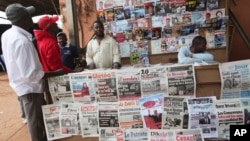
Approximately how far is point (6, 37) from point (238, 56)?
333 centimetres

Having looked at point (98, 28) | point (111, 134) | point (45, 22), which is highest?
point (45, 22)

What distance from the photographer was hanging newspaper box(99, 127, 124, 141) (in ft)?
8.63

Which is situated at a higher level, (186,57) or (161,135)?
(186,57)

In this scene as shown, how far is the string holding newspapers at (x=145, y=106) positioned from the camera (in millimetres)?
2443

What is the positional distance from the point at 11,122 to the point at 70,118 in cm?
251

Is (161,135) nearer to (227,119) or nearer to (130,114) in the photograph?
(130,114)

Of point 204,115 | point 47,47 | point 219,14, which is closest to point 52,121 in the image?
point 47,47

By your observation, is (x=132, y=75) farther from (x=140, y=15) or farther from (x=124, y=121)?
(x=140, y=15)

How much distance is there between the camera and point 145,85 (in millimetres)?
2568

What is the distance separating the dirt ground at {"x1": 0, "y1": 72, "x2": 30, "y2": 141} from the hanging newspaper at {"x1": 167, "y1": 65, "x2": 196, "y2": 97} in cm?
Result: 229

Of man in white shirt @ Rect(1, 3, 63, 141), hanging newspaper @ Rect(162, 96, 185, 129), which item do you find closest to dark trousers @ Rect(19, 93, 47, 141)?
man in white shirt @ Rect(1, 3, 63, 141)

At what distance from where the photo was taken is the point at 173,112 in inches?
98.8

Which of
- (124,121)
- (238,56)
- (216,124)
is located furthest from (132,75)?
(238,56)

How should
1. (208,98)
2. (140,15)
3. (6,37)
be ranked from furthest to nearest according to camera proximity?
(140,15) < (6,37) < (208,98)
